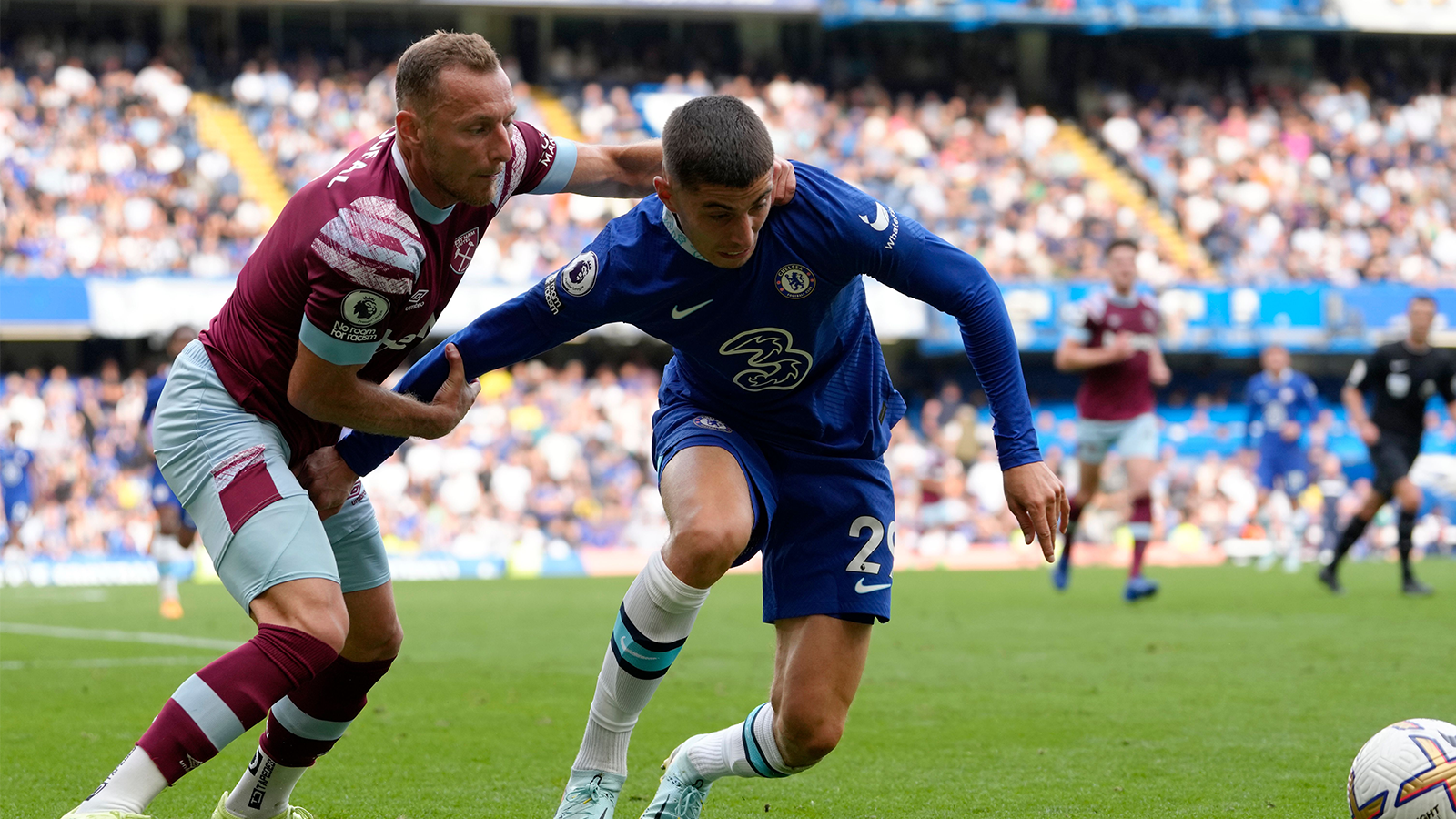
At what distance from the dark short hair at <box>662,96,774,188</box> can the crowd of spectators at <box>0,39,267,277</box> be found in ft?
63.6

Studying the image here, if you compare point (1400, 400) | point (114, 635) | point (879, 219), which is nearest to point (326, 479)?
point (879, 219)

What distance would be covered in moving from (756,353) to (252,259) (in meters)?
1.38

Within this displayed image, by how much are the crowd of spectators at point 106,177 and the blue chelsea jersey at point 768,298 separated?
1892 cm

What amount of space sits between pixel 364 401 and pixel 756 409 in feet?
3.94

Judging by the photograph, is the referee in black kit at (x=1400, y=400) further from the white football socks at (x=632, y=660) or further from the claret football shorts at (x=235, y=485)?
the claret football shorts at (x=235, y=485)

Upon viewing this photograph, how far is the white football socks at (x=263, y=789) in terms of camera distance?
4.24 meters

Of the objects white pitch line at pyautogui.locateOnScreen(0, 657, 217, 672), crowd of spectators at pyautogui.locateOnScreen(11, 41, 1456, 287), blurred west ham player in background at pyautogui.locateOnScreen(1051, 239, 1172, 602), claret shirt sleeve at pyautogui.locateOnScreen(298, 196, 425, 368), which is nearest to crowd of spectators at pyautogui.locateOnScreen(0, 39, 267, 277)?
crowd of spectators at pyautogui.locateOnScreen(11, 41, 1456, 287)

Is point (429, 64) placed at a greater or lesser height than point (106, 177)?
greater

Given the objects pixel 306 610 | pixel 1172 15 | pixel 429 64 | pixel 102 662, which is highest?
pixel 1172 15

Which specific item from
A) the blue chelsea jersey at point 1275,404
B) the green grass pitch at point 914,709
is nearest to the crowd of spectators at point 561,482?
the blue chelsea jersey at point 1275,404

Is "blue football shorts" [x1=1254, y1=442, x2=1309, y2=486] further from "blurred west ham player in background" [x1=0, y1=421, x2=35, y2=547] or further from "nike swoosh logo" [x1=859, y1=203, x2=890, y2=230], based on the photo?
"blurred west ham player in background" [x1=0, y1=421, x2=35, y2=547]

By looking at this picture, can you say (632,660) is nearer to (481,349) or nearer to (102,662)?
(481,349)

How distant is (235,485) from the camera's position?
12.0 ft

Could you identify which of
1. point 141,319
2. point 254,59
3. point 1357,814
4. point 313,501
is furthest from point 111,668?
point 254,59
